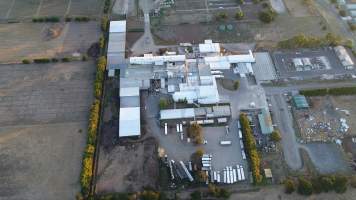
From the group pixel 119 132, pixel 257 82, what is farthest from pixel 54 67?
pixel 257 82

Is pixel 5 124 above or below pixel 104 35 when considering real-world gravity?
below

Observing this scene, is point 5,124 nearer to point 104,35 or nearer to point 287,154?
point 104,35

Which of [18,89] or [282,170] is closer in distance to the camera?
[282,170]

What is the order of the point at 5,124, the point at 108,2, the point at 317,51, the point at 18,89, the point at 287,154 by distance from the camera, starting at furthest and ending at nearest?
the point at 108,2 → the point at 317,51 → the point at 18,89 → the point at 5,124 → the point at 287,154

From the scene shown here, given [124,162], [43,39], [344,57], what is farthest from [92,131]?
[344,57]

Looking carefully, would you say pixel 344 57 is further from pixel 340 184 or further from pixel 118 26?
pixel 118 26

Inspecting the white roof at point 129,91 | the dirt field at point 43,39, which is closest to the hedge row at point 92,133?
the white roof at point 129,91
